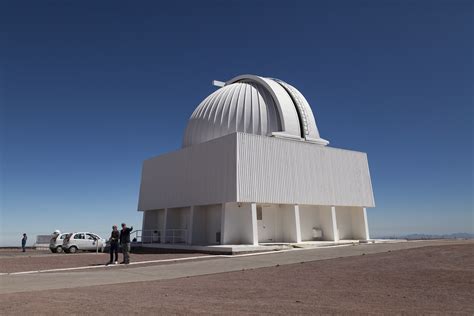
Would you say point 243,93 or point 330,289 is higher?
point 243,93

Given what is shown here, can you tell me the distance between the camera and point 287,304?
629cm

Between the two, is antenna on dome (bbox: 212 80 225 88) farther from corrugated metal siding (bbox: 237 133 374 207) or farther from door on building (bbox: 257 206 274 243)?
door on building (bbox: 257 206 274 243)

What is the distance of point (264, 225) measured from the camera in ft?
78.7

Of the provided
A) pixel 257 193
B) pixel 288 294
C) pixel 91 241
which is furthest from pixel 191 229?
pixel 288 294

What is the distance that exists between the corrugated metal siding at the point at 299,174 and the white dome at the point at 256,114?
174cm

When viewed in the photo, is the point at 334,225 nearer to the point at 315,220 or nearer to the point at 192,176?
the point at 315,220

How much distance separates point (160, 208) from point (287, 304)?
78.6 feet

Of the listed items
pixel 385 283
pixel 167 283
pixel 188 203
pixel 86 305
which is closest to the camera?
pixel 86 305

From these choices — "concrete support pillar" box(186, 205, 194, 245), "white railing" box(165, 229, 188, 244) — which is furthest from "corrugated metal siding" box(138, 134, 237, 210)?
"white railing" box(165, 229, 188, 244)

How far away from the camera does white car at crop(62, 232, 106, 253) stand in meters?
24.0

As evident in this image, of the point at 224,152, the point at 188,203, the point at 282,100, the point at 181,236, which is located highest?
the point at 282,100

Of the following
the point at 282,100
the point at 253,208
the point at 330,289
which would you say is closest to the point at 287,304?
the point at 330,289

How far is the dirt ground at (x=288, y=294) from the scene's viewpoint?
5.82m

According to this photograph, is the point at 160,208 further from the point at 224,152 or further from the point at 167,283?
the point at 167,283
